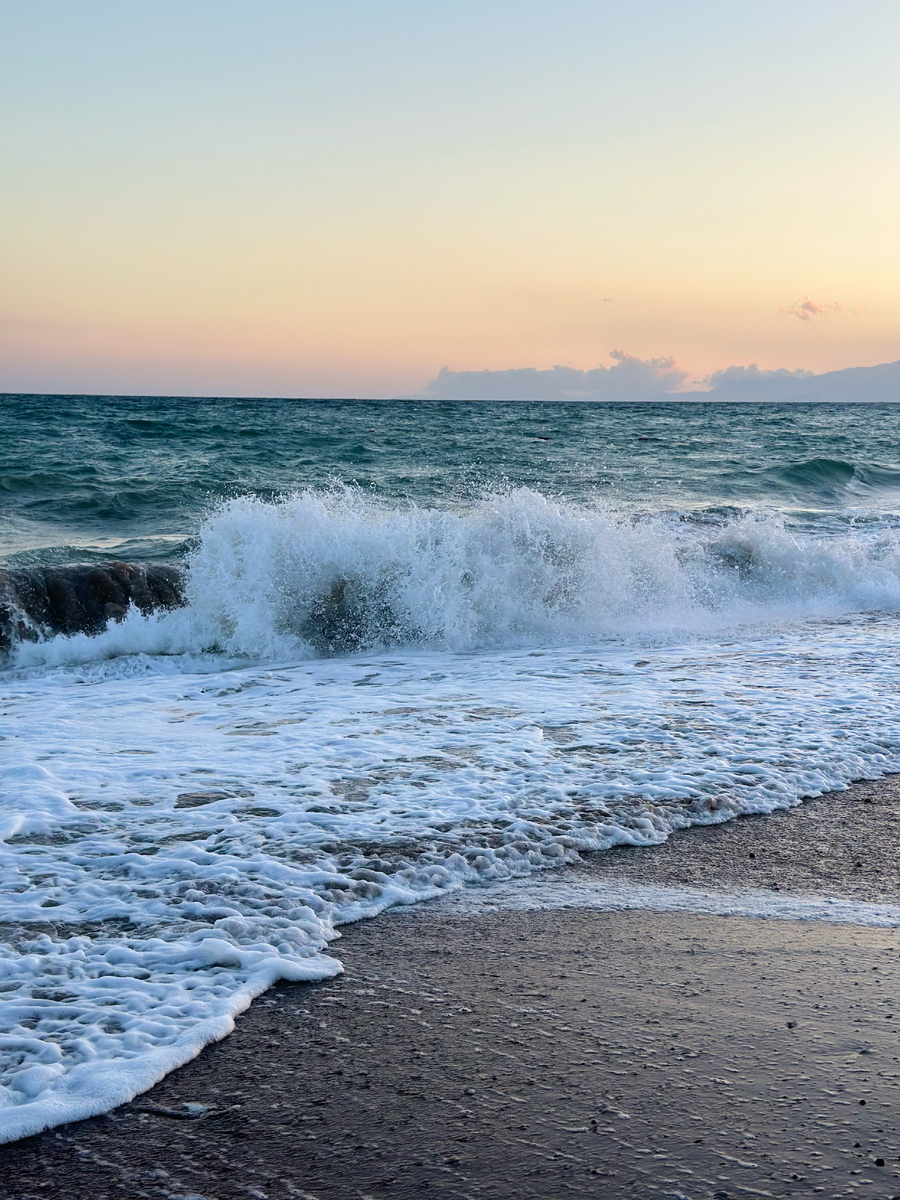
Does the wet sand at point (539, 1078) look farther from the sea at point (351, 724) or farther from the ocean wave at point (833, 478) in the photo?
the ocean wave at point (833, 478)

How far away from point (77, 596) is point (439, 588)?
3.39m

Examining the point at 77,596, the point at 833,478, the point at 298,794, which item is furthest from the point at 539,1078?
the point at 833,478

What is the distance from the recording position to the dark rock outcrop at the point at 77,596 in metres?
8.68

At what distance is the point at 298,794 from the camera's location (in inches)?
174

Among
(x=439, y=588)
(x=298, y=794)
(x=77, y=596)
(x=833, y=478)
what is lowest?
(x=298, y=794)

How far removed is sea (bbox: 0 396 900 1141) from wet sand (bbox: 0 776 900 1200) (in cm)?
19

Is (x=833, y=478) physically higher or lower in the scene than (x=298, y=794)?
higher

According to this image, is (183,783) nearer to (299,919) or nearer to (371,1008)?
(299,919)

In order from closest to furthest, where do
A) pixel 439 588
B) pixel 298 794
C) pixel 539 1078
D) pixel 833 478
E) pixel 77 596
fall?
pixel 539 1078, pixel 298 794, pixel 439 588, pixel 77 596, pixel 833 478

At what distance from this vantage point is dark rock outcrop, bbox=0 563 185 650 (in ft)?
28.5

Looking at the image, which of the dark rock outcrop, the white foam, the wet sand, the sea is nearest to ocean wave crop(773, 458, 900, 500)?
the sea

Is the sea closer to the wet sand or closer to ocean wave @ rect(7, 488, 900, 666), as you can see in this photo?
ocean wave @ rect(7, 488, 900, 666)

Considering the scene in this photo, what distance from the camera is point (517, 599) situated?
9.25 metres

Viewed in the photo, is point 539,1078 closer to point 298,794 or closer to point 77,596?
point 298,794
